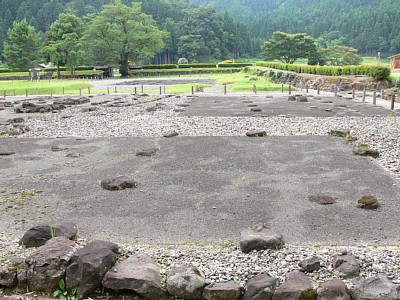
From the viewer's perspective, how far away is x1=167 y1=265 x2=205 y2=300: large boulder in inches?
183

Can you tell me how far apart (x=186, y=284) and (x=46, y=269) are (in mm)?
1646

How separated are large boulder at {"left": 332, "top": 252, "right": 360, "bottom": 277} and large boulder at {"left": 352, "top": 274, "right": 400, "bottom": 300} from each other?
0.33m

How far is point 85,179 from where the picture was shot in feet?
31.6

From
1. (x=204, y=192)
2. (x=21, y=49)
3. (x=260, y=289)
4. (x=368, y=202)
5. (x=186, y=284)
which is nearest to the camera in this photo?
(x=260, y=289)

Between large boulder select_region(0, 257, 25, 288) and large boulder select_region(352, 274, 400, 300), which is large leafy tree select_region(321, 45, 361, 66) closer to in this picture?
large boulder select_region(352, 274, 400, 300)

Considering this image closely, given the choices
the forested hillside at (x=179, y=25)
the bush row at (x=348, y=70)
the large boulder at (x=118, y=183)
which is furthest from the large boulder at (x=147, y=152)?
the forested hillside at (x=179, y=25)

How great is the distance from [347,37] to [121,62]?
69.3 m

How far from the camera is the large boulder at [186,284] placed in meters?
4.66

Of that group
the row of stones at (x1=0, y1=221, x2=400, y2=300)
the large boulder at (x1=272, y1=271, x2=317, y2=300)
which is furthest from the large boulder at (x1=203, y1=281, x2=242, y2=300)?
the large boulder at (x1=272, y1=271, x2=317, y2=300)

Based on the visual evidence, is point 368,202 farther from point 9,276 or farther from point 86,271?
point 9,276

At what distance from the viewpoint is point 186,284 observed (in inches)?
184

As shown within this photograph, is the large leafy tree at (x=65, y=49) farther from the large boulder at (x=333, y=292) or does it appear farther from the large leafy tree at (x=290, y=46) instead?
the large boulder at (x=333, y=292)

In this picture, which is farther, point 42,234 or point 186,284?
point 42,234

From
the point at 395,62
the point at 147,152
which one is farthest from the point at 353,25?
the point at 147,152
